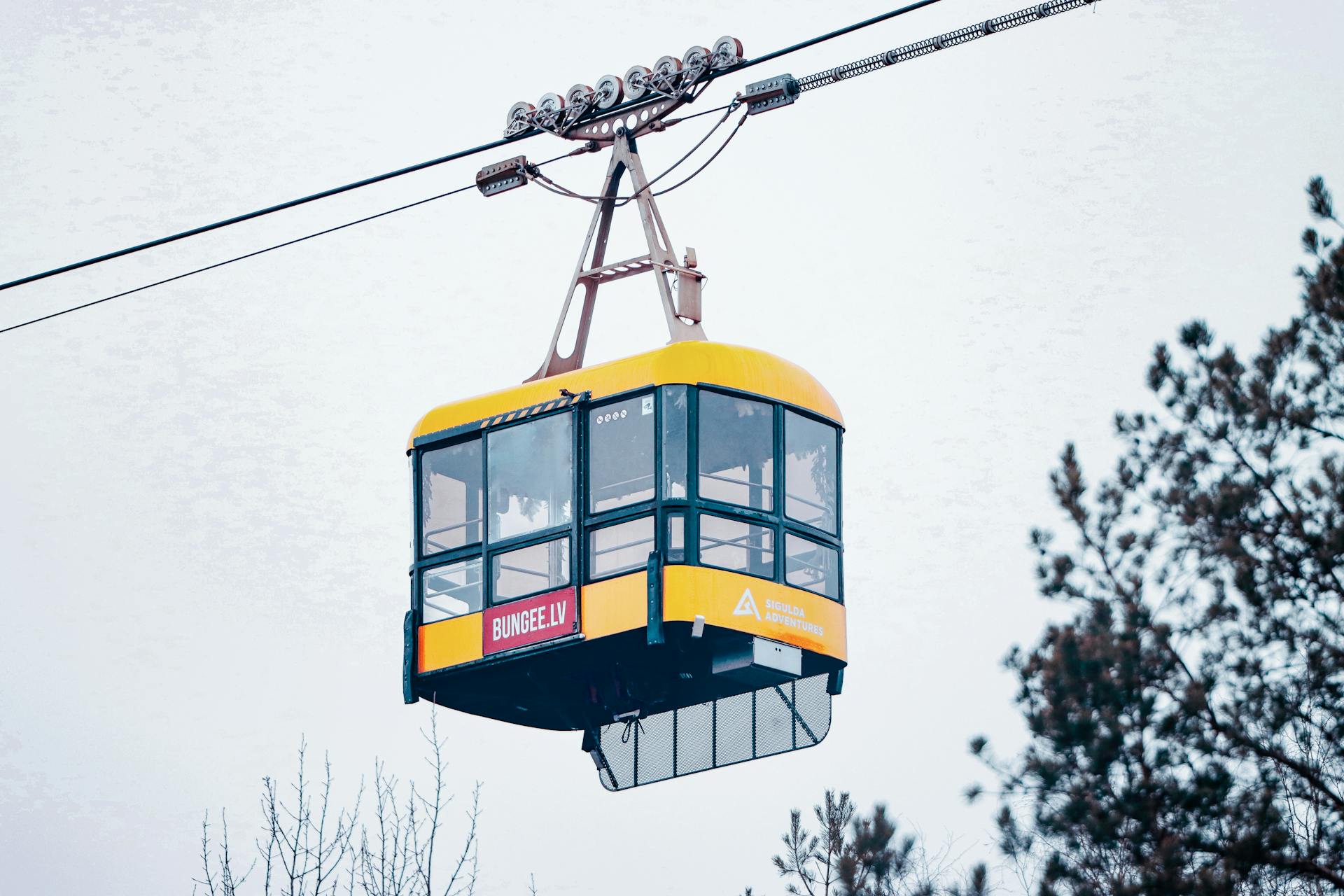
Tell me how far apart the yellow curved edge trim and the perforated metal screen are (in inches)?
96.7

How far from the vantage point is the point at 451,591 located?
23953mm

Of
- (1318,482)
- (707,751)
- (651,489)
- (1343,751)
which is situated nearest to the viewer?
(1343,751)

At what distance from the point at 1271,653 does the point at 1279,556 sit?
2.11 feet

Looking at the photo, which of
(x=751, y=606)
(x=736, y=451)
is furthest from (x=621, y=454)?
(x=751, y=606)

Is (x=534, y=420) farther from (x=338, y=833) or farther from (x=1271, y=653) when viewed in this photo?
(x=1271, y=653)

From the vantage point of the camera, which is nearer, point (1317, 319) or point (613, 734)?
point (1317, 319)

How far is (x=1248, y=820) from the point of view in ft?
57.1

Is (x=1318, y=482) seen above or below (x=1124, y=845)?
above

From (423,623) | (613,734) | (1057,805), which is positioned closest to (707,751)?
(613,734)

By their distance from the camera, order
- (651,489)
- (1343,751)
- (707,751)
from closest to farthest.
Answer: (1343,751) → (651,489) → (707,751)

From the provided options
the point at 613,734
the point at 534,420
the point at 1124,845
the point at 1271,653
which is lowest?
the point at 1124,845

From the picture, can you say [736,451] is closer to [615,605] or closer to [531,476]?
[615,605]

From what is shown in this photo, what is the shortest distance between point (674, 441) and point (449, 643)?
2.75m

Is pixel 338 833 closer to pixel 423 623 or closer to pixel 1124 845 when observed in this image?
pixel 423 623
